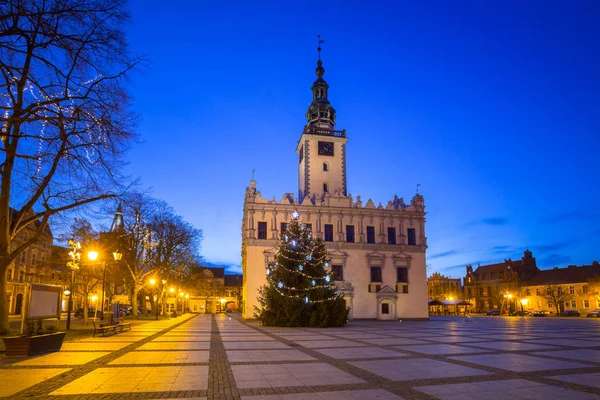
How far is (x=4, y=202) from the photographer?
1661cm

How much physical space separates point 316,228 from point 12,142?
122 ft

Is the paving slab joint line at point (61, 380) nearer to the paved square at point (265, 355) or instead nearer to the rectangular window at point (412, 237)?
the paved square at point (265, 355)

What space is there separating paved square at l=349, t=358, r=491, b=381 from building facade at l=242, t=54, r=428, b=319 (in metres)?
35.4

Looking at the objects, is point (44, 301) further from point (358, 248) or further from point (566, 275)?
point (566, 275)

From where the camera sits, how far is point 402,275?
5253cm

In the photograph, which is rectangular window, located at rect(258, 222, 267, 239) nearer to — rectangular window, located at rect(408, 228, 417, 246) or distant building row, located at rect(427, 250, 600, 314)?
rectangular window, located at rect(408, 228, 417, 246)

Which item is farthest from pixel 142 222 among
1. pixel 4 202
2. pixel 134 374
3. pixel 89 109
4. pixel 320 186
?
pixel 134 374

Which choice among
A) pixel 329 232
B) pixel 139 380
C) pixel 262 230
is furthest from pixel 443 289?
pixel 139 380

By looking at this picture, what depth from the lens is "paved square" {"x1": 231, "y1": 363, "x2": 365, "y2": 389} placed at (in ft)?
32.4

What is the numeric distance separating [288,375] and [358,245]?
41337 mm

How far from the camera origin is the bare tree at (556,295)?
7362cm

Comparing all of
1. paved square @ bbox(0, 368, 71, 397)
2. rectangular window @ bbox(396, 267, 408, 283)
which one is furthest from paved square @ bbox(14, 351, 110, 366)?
rectangular window @ bbox(396, 267, 408, 283)

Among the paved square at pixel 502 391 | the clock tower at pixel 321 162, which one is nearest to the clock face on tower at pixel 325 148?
the clock tower at pixel 321 162

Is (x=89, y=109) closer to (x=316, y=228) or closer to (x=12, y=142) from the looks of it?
(x=12, y=142)
